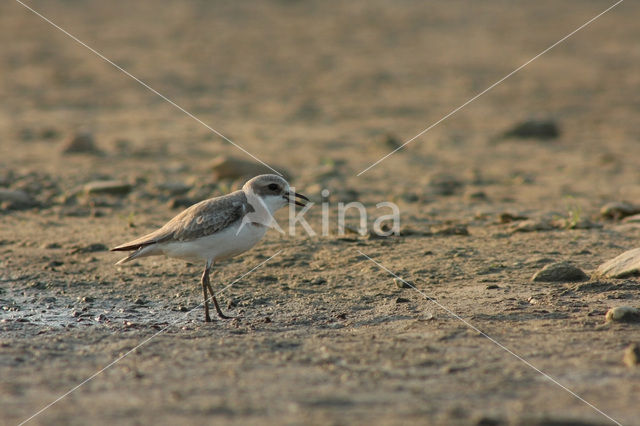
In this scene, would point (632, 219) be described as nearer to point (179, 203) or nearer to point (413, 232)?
point (413, 232)

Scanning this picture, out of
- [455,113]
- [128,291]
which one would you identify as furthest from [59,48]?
[128,291]

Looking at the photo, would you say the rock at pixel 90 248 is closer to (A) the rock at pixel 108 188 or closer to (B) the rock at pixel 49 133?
(A) the rock at pixel 108 188

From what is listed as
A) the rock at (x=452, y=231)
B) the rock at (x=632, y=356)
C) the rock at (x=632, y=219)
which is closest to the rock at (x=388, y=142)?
the rock at (x=452, y=231)

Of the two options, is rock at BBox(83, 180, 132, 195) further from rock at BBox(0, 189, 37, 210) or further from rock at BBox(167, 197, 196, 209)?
rock at BBox(167, 197, 196, 209)

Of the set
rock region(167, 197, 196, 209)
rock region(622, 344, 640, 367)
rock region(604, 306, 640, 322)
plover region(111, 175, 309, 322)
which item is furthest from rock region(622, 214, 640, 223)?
rock region(167, 197, 196, 209)

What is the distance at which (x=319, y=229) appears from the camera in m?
8.27

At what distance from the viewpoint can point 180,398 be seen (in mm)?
4422

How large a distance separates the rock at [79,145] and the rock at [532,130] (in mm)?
6514

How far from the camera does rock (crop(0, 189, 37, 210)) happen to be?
29.8 ft

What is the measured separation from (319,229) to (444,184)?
8.25 ft

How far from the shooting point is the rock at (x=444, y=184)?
32.6 ft

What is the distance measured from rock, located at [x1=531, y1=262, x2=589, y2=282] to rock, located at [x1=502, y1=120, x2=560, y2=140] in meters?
7.17

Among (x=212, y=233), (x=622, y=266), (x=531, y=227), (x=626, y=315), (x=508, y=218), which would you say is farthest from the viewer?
(x=508, y=218)

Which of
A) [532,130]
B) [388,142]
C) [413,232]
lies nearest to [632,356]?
[413,232]
